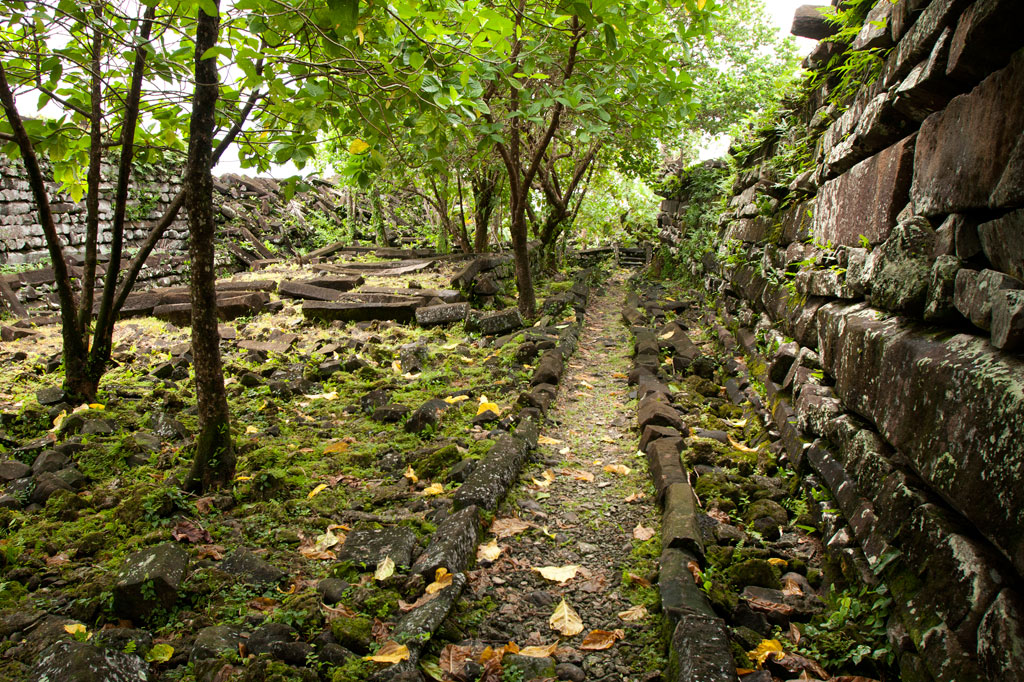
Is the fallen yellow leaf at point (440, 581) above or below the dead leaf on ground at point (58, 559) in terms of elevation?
below

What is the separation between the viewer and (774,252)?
538 cm

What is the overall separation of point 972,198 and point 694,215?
9.16 metres

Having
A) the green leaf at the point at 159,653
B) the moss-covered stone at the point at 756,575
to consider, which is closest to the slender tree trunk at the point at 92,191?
the green leaf at the point at 159,653

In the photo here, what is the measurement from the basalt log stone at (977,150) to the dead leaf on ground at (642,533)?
1.93 metres

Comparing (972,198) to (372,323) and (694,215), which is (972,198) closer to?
(372,323)

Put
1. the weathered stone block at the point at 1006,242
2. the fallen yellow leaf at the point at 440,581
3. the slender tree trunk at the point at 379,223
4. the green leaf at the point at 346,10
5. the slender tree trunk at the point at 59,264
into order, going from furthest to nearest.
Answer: the slender tree trunk at the point at 379,223 < the slender tree trunk at the point at 59,264 < the fallen yellow leaf at the point at 440,581 < the green leaf at the point at 346,10 < the weathered stone block at the point at 1006,242

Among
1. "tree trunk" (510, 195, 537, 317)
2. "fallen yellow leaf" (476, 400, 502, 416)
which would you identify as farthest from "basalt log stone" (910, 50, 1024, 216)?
"tree trunk" (510, 195, 537, 317)

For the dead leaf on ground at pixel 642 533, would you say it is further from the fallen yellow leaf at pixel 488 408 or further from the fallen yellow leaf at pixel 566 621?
the fallen yellow leaf at pixel 488 408

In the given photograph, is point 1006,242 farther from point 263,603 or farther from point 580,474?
point 263,603

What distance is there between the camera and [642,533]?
3131 millimetres

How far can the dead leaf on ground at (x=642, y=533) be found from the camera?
309 cm

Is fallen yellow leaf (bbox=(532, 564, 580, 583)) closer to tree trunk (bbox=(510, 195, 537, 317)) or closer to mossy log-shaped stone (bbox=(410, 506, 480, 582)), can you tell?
mossy log-shaped stone (bbox=(410, 506, 480, 582))

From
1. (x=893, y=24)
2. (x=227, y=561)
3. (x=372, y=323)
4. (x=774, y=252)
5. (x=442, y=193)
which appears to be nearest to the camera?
(x=227, y=561)

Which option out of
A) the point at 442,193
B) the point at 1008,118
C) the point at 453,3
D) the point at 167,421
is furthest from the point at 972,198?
the point at 442,193
